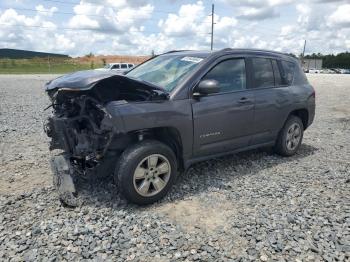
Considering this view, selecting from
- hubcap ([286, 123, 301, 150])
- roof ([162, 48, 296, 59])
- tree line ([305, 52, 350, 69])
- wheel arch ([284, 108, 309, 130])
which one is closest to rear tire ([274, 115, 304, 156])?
hubcap ([286, 123, 301, 150])

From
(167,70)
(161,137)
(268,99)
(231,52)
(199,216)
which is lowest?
(199,216)

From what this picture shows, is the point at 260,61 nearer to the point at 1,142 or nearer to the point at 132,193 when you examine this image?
the point at 132,193

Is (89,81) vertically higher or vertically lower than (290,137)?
higher

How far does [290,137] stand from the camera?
6484 mm

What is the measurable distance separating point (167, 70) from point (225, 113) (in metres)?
1.02

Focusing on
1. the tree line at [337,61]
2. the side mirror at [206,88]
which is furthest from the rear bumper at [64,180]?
the tree line at [337,61]

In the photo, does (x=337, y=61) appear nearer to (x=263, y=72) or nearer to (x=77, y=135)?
(x=263, y=72)

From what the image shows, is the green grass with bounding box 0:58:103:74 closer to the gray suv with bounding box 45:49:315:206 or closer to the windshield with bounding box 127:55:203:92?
the windshield with bounding box 127:55:203:92

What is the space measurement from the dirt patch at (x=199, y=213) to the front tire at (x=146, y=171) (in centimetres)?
22

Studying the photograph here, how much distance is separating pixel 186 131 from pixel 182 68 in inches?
37.7

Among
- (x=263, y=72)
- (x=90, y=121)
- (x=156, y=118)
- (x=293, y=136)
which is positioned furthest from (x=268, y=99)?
(x=90, y=121)

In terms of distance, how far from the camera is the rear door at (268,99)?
5688 mm

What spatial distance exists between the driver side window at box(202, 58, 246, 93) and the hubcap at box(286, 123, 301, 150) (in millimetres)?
1525

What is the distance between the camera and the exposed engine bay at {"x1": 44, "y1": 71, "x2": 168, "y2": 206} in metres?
4.21
